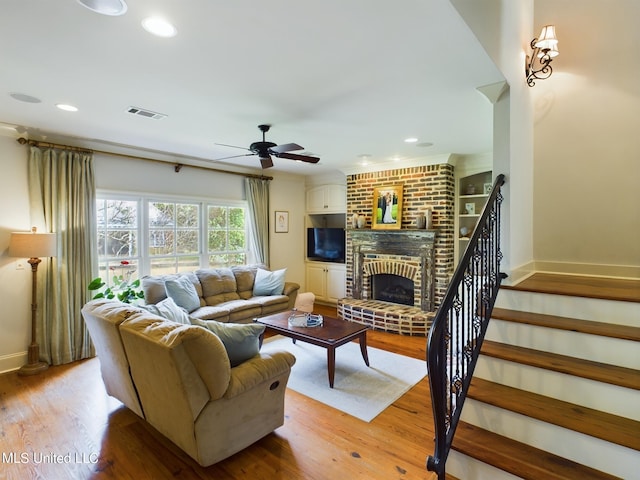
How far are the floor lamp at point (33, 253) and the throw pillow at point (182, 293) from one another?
1258 mm

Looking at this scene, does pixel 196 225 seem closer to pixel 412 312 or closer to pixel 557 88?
pixel 412 312

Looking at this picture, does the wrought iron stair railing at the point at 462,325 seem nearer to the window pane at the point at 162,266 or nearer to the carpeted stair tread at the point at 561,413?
the carpeted stair tread at the point at 561,413

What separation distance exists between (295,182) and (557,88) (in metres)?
4.55

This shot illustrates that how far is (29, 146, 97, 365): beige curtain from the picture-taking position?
374 cm

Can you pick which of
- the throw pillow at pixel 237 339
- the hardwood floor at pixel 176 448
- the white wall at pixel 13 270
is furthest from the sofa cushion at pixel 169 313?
the white wall at pixel 13 270

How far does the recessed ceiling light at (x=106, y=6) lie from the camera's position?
157 cm

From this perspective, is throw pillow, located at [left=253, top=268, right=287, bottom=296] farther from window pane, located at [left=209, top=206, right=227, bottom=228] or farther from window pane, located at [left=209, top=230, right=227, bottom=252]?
window pane, located at [left=209, top=206, right=227, bottom=228]

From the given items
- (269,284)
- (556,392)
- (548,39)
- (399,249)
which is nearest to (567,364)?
(556,392)

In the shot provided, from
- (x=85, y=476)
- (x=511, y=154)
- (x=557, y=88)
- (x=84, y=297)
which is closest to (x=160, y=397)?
(x=85, y=476)

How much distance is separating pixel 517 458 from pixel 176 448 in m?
2.17

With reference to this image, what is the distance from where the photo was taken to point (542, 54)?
9.95 feet

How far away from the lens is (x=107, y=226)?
4414 millimetres

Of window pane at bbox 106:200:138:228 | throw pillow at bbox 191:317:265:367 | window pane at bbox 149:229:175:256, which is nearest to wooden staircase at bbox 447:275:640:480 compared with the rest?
throw pillow at bbox 191:317:265:367

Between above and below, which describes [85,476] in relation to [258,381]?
below
